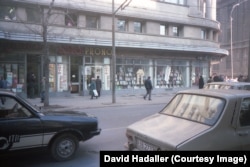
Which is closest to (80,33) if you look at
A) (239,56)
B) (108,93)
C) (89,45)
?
(89,45)

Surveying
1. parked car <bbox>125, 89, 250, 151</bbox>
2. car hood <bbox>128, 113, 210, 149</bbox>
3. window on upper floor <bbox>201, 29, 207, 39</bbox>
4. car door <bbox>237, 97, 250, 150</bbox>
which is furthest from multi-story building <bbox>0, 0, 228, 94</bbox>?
car door <bbox>237, 97, 250, 150</bbox>

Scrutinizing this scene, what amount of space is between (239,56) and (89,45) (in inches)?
1797

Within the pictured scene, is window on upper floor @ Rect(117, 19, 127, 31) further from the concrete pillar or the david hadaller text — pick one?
the david hadaller text

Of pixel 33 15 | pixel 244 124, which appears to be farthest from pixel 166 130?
pixel 33 15

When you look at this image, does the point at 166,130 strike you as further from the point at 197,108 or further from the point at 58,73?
the point at 58,73

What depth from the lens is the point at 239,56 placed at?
203ft

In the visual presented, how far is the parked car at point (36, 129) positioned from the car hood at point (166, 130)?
1770 mm

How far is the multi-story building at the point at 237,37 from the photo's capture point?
60406mm

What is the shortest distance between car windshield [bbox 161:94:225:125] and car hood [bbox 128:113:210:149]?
117 millimetres

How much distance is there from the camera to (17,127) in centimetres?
588

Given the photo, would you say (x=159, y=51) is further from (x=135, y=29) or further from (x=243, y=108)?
(x=243, y=108)

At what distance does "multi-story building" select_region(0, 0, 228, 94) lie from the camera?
21.6 m

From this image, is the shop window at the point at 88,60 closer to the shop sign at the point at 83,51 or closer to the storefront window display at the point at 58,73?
the shop sign at the point at 83,51

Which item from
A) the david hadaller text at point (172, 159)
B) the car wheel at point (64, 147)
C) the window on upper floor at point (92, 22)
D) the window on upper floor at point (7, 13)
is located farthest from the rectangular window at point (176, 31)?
the david hadaller text at point (172, 159)
